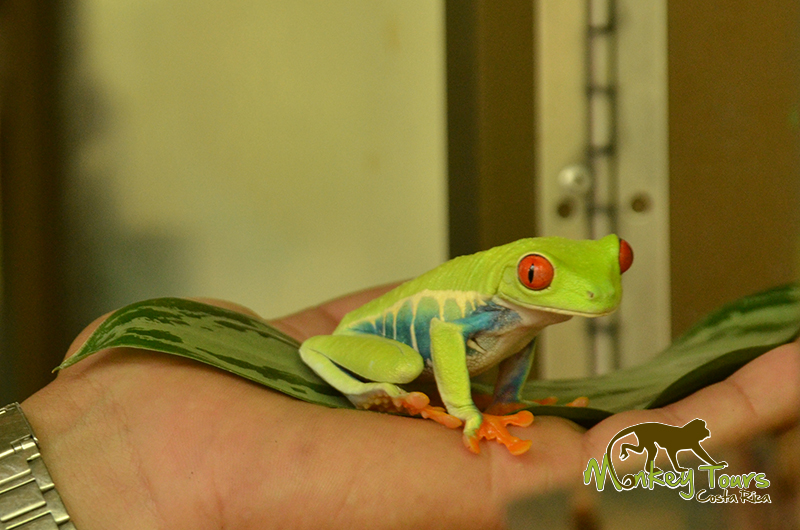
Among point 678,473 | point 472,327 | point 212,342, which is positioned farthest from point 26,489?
point 678,473

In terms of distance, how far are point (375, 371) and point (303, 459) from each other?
15cm

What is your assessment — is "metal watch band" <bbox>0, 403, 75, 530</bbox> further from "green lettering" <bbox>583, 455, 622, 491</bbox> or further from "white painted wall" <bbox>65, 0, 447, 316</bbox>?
"green lettering" <bbox>583, 455, 622, 491</bbox>

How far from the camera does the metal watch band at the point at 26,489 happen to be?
1.80 feet

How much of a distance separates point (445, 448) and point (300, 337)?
431 millimetres

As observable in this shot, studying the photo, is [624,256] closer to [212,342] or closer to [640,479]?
[640,479]

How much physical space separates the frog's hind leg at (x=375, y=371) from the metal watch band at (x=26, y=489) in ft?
0.96

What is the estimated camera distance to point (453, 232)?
949 millimetres

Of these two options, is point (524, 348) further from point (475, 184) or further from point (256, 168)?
point (256, 168)

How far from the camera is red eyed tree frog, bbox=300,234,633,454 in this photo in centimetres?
66

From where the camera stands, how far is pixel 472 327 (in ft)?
2.41

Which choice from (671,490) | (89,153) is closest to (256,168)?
(89,153)

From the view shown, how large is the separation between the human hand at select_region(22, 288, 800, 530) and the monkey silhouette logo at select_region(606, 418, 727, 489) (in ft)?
0.04

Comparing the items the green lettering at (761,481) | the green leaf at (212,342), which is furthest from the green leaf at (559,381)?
the green lettering at (761,481)

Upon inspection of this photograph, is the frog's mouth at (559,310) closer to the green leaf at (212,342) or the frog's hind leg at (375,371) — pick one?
the frog's hind leg at (375,371)
